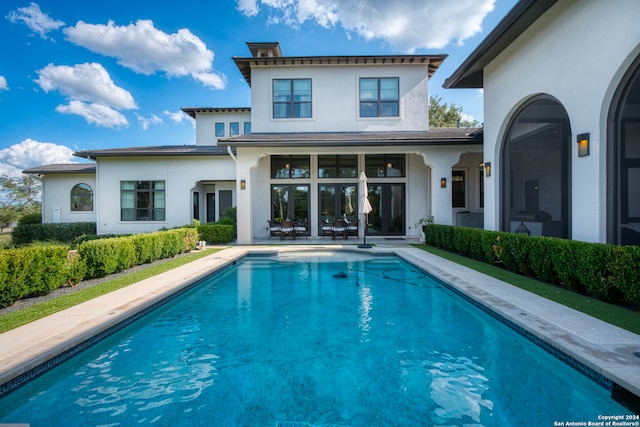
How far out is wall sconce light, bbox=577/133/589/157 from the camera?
235 inches

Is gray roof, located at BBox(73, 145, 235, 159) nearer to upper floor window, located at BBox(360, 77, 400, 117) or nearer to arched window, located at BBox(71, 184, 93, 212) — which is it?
arched window, located at BBox(71, 184, 93, 212)

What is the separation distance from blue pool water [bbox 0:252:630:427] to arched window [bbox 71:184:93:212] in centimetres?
1480

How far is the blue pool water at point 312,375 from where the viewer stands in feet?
9.16

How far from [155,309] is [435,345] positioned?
14.4ft

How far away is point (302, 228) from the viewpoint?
13977 millimetres

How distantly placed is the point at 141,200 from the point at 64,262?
10.5m

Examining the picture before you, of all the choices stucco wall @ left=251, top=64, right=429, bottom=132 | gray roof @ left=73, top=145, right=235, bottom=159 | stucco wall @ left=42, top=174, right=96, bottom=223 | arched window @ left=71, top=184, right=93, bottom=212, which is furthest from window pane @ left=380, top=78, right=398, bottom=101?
arched window @ left=71, top=184, right=93, bottom=212

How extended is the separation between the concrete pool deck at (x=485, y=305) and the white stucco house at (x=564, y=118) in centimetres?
242

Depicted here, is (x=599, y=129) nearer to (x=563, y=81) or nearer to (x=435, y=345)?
(x=563, y=81)

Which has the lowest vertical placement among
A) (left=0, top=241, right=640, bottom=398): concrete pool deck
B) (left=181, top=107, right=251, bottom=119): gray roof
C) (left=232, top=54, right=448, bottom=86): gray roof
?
(left=0, top=241, right=640, bottom=398): concrete pool deck

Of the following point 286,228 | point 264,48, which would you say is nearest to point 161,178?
point 286,228

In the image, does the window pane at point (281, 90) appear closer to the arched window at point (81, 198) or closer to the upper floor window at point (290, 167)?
the upper floor window at point (290, 167)

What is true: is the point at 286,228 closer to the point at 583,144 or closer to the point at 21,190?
the point at 583,144

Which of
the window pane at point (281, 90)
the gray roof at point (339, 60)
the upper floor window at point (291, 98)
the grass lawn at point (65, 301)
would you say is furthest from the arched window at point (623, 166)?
the window pane at point (281, 90)
